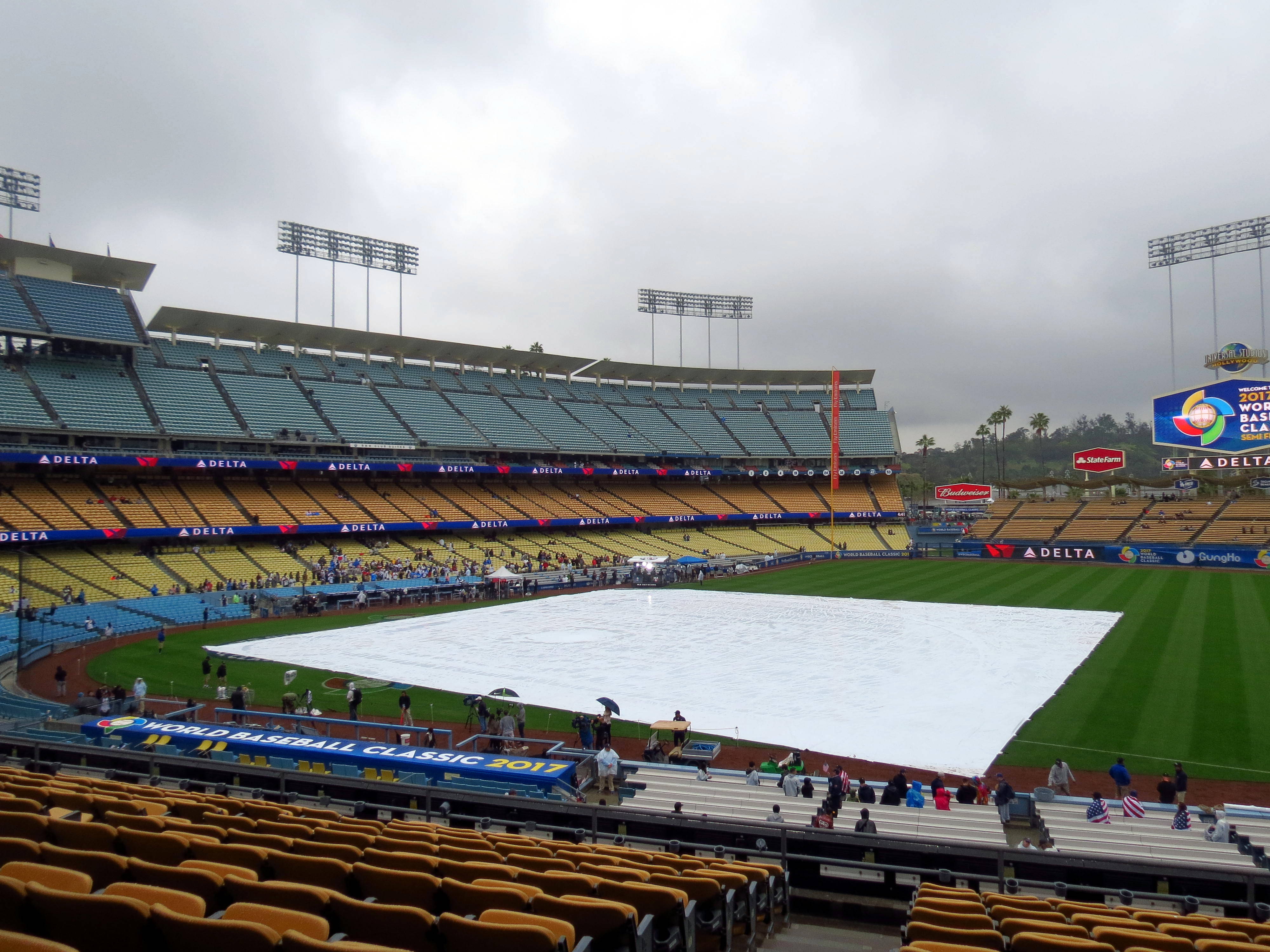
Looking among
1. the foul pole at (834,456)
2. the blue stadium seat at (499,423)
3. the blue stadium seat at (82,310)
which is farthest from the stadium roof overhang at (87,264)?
the foul pole at (834,456)

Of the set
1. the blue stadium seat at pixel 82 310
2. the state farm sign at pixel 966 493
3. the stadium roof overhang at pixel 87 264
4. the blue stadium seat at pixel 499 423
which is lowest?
the state farm sign at pixel 966 493

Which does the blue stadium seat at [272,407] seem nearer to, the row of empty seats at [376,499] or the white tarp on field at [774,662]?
the row of empty seats at [376,499]

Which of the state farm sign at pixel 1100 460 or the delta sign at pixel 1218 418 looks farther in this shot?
the state farm sign at pixel 1100 460

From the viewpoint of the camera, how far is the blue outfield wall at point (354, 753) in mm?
13523

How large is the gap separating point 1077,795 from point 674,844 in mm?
12091

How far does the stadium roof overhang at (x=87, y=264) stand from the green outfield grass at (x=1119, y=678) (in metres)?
32.7

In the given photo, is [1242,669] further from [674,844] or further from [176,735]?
[176,735]

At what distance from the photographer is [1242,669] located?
83.1 ft

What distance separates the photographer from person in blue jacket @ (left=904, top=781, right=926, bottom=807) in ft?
45.3

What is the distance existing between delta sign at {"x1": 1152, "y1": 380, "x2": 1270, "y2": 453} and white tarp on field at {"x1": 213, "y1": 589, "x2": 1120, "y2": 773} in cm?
3250

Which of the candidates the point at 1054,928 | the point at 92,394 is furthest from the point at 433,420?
the point at 1054,928

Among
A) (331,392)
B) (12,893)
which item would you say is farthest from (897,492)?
(12,893)

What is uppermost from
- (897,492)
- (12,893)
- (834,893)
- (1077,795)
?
(897,492)

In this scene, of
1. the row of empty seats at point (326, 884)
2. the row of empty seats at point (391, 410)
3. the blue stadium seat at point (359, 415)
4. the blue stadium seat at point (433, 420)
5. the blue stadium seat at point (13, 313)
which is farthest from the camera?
the blue stadium seat at point (433, 420)
